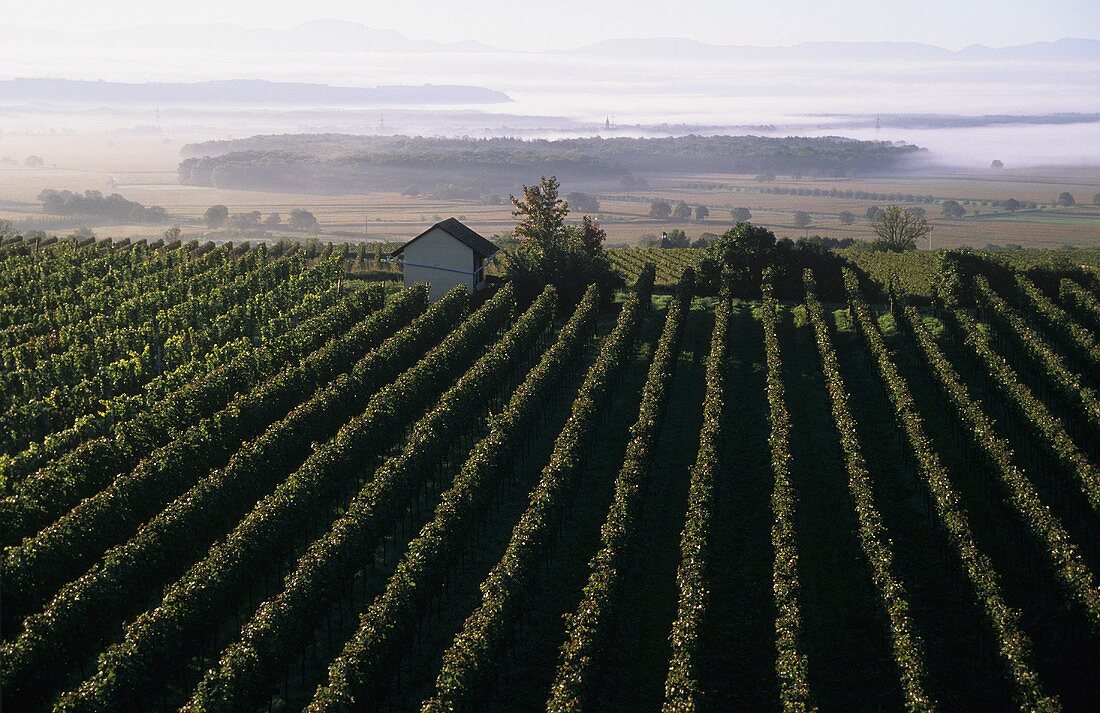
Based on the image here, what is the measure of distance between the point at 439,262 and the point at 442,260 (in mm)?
285

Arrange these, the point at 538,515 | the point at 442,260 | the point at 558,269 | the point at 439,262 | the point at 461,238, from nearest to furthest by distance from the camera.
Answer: the point at 538,515, the point at 558,269, the point at 461,238, the point at 442,260, the point at 439,262

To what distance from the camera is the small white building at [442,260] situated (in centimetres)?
6950

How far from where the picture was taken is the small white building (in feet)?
228

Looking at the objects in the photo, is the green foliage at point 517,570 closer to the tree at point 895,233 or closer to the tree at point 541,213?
the tree at point 541,213

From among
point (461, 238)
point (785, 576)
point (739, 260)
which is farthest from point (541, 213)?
point (785, 576)

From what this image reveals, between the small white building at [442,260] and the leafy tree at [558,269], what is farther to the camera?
the small white building at [442,260]

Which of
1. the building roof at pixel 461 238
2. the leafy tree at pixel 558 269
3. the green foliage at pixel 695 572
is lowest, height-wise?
the green foliage at pixel 695 572

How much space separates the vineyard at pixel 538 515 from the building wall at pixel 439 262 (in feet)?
31.4

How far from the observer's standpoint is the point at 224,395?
44.3 metres

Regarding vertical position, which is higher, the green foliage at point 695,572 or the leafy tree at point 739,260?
the leafy tree at point 739,260

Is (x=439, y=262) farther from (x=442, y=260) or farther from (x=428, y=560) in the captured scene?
(x=428, y=560)

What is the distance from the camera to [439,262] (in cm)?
7006

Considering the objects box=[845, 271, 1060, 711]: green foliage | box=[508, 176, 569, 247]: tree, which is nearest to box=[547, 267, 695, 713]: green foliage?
box=[845, 271, 1060, 711]: green foliage

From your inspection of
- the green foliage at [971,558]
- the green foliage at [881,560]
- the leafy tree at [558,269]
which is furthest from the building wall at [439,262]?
the green foliage at [971,558]
